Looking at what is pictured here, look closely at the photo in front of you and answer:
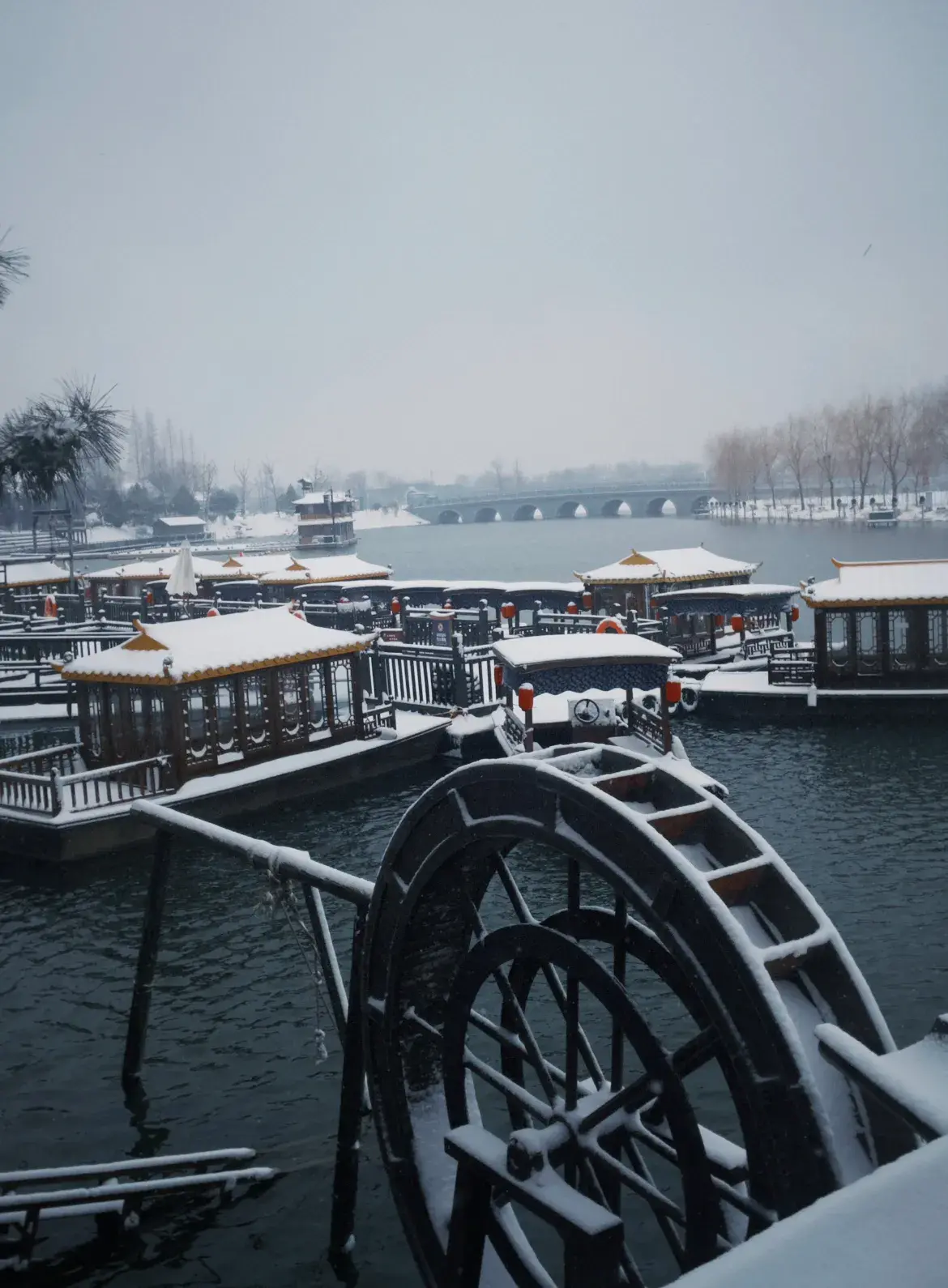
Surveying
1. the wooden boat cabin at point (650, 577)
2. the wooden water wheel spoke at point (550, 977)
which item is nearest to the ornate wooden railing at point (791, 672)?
the wooden boat cabin at point (650, 577)

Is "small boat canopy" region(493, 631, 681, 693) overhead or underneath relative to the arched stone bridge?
underneath

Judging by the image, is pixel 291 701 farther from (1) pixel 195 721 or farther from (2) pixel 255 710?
(1) pixel 195 721

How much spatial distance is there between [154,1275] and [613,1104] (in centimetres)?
466

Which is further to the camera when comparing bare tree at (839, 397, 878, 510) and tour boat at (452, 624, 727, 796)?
bare tree at (839, 397, 878, 510)

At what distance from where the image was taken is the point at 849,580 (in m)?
26.2

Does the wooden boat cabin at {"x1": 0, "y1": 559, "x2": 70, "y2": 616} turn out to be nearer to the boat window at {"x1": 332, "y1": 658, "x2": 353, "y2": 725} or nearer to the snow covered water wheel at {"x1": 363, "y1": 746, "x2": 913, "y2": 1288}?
the boat window at {"x1": 332, "y1": 658, "x2": 353, "y2": 725}

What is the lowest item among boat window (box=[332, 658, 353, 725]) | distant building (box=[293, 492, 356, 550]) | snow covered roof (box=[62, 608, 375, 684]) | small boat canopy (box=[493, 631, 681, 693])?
boat window (box=[332, 658, 353, 725])

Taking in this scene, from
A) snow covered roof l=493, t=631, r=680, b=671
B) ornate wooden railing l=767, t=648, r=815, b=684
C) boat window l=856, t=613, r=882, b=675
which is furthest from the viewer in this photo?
ornate wooden railing l=767, t=648, r=815, b=684

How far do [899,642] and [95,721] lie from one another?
18.6 meters

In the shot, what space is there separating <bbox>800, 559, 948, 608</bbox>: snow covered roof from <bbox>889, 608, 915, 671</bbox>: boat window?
A: 67 cm

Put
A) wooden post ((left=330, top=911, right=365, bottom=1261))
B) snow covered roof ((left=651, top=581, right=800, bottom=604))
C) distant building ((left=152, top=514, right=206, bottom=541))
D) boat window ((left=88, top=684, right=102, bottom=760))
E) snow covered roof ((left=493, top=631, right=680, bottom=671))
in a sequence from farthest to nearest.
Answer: distant building ((left=152, top=514, right=206, bottom=541))
snow covered roof ((left=651, top=581, right=800, bottom=604))
snow covered roof ((left=493, top=631, right=680, bottom=671))
boat window ((left=88, top=684, right=102, bottom=760))
wooden post ((left=330, top=911, right=365, bottom=1261))

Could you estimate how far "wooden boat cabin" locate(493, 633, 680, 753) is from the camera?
763 inches

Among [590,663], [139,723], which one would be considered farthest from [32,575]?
[590,663]

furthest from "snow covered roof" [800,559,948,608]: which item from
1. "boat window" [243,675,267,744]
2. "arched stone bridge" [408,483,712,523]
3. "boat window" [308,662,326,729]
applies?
"arched stone bridge" [408,483,712,523]
